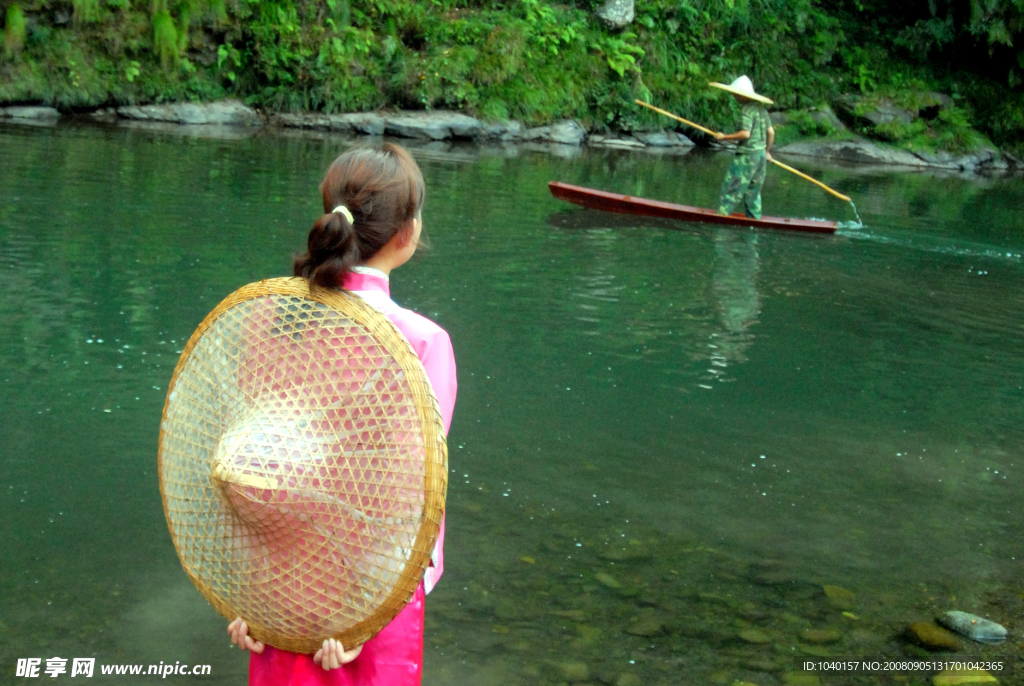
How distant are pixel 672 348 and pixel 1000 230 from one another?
373 inches

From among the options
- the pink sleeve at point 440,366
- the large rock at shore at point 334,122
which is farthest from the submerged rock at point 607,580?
the large rock at shore at point 334,122

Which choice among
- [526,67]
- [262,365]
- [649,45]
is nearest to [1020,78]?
[649,45]

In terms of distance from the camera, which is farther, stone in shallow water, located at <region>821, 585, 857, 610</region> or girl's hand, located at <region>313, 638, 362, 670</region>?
stone in shallow water, located at <region>821, 585, 857, 610</region>

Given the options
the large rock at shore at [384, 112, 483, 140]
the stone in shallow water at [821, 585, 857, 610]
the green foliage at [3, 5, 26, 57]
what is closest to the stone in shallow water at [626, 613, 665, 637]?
the stone in shallow water at [821, 585, 857, 610]

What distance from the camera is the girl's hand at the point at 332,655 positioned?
1900mm

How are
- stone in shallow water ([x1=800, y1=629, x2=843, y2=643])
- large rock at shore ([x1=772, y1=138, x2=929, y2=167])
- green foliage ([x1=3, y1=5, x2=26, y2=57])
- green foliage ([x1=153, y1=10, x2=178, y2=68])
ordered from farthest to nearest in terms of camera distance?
large rock at shore ([x1=772, y1=138, x2=929, y2=167]), green foliage ([x1=153, y1=10, x2=178, y2=68]), green foliage ([x1=3, y1=5, x2=26, y2=57]), stone in shallow water ([x1=800, y1=629, x2=843, y2=643])

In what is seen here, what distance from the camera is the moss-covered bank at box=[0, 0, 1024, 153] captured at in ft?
61.0

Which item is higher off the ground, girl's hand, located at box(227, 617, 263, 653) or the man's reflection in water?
girl's hand, located at box(227, 617, 263, 653)

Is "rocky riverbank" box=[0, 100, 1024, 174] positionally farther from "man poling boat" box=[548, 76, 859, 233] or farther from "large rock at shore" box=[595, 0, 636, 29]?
"man poling boat" box=[548, 76, 859, 233]

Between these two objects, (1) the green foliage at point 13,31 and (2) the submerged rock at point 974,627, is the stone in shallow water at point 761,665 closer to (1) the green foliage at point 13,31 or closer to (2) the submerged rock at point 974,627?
(2) the submerged rock at point 974,627

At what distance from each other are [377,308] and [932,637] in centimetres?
271

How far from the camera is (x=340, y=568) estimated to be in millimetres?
1841

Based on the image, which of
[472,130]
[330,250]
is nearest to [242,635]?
[330,250]

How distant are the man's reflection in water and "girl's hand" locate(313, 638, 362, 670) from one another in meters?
4.77
